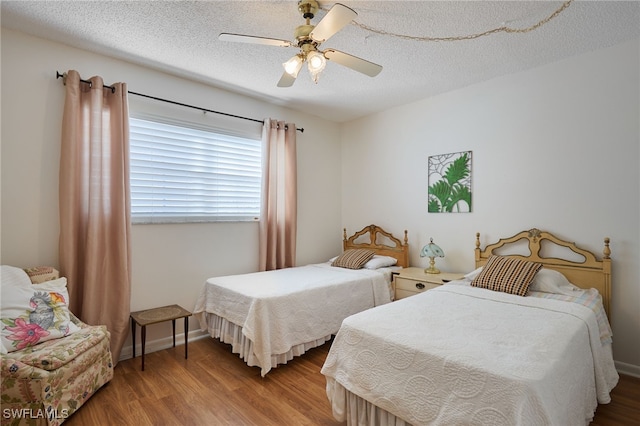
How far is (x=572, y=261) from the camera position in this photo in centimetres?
272

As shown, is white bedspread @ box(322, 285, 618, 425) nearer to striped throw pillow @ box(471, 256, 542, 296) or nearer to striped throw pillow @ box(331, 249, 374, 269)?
striped throw pillow @ box(471, 256, 542, 296)

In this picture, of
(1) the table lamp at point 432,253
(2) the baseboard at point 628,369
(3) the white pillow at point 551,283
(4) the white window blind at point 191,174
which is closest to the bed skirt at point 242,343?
(4) the white window blind at point 191,174

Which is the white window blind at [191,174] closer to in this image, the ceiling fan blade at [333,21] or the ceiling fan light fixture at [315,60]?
the ceiling fan light fixture at [315,60]

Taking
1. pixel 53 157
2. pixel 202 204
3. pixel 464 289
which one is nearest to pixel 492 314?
pixel 464 289

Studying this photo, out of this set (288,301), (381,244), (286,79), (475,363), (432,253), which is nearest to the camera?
(475,363)

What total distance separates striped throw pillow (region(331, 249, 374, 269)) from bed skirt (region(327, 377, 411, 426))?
5.99 feet

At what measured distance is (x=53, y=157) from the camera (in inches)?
98.4

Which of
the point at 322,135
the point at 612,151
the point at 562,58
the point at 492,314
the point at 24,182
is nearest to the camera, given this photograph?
the point at 492,314

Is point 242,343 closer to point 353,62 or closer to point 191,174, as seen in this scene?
point 191,174

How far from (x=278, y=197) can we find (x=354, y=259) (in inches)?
45.3

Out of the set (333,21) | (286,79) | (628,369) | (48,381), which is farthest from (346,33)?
(628,369)

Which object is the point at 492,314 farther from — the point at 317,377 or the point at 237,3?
the point at 237,3

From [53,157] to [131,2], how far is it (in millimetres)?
1335

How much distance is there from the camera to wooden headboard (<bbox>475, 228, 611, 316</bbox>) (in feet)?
8.25
